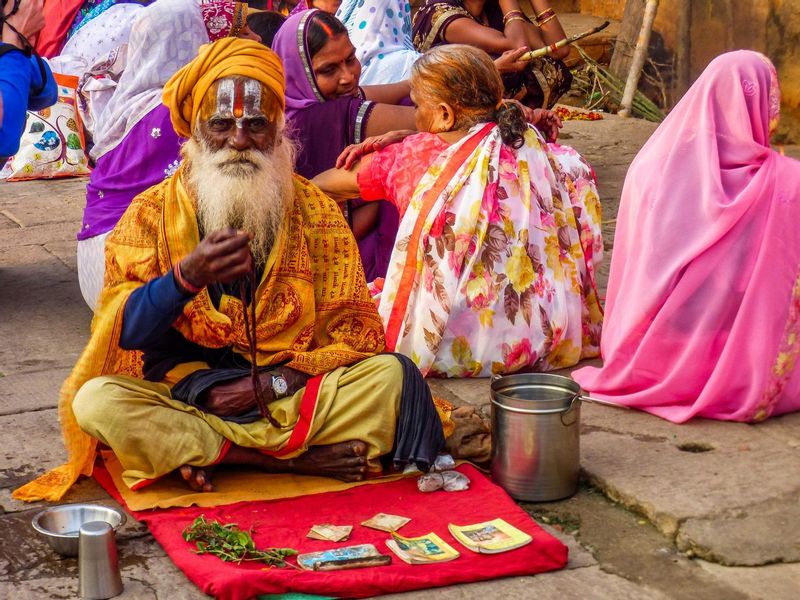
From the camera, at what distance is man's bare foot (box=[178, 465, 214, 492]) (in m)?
4.05

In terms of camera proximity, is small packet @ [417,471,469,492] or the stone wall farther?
the stone wall

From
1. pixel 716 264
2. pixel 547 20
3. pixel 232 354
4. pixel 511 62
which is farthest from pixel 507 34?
pixel 232 354

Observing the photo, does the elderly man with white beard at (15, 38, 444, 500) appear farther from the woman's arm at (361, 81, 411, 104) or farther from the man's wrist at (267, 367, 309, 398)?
the woman's arm at (361, 81, 411, 104)

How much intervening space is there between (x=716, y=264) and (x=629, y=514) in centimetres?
109

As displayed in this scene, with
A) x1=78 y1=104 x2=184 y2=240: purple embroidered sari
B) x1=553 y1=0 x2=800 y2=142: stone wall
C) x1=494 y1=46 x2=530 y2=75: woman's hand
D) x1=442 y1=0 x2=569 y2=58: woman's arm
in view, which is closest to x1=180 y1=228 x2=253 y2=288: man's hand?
x1=78 y1=104 x2=184 y2=240: purple embroidered sari

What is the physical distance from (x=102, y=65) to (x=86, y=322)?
1547mm

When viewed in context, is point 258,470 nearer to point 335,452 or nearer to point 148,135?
point 335,452

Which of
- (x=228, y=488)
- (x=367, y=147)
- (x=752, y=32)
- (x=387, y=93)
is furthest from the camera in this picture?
(x=752, y=32)

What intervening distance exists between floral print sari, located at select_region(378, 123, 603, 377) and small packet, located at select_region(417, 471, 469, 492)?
96 cm

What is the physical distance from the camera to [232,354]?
14.1ft

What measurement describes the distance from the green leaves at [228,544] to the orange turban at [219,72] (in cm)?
139

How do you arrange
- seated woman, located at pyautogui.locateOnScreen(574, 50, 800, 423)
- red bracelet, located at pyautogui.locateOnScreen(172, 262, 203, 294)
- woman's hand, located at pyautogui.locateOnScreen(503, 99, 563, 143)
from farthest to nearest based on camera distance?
woman's hand, located at pyautogui.locateOnScreen(503, 99, 563, 143)
seated woman, located at pyautogui.locateOnScreen(574, 50, 800, 423)
red bracelet, located at pyautogui.locateOnScreen(172, 262, 203, 294)

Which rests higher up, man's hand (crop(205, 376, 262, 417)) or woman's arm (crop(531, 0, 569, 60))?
woman's arm (crop(531, 0, 569, 60))

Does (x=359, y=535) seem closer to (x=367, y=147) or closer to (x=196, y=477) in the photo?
(x=196, y=477)
